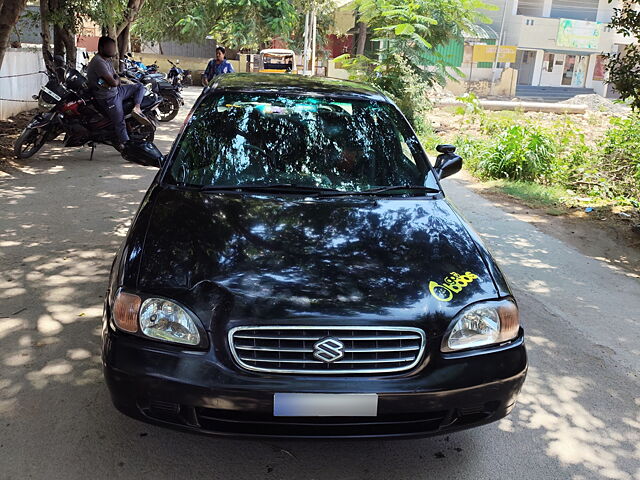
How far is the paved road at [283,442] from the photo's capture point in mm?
2863

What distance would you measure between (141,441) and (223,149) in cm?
175

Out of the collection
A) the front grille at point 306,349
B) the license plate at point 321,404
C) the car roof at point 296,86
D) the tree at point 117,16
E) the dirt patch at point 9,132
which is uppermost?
the tree at point 117,16

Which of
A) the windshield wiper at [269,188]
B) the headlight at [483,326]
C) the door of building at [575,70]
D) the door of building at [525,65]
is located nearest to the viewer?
the headlight at [483,326]

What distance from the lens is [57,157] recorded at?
382 inches

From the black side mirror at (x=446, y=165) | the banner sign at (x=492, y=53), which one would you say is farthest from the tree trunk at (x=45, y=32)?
the banner sign at (x=492, y=53)

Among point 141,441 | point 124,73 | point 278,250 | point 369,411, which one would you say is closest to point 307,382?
point 369,411

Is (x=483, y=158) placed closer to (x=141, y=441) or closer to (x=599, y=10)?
(x=141, y=441)

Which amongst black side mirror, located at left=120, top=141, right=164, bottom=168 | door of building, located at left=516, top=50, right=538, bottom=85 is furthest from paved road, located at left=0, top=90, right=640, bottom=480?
door of building, located at left=516, top=50, right=538, bottom=85

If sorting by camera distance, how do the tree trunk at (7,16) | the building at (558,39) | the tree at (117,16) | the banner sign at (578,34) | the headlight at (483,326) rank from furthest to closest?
the banner sign at (578,34)
the building at (558,39)
the tree at (117,16)
the tree trunk at (7,16)
the headlight at (483,326)

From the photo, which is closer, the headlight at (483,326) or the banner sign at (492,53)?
the headlight at (483,326)

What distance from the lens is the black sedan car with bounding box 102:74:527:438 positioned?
8.21ft

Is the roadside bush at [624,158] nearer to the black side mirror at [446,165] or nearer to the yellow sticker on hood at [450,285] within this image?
the black side mirror at [446,165]

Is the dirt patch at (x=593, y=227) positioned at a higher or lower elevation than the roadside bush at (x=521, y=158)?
A: lower

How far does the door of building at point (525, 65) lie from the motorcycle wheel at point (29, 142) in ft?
114
